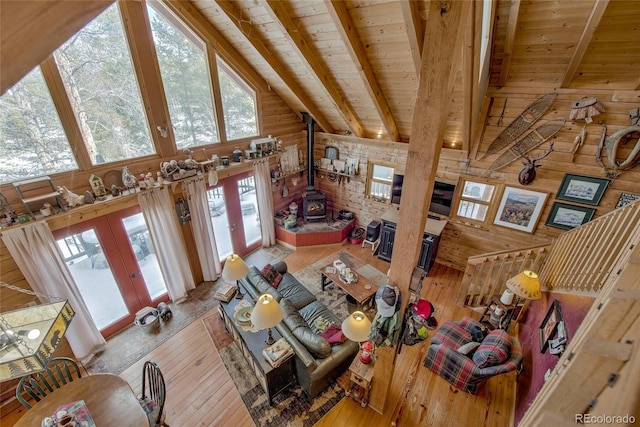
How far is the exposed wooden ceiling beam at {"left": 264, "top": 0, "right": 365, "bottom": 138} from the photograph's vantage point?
3309 mm

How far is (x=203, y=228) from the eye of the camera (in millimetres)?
5121

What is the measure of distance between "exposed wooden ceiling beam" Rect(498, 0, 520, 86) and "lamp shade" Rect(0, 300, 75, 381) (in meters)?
5.15

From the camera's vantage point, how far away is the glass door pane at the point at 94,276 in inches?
145

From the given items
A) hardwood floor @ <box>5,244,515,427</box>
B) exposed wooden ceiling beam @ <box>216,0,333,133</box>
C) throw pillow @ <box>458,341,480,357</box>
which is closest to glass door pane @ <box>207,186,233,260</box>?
hardwood floor @ <box>5,244,515,427</box>

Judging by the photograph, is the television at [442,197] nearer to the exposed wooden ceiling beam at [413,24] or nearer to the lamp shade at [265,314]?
the exposed wooden ceiling beam at [413,24]

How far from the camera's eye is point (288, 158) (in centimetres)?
671

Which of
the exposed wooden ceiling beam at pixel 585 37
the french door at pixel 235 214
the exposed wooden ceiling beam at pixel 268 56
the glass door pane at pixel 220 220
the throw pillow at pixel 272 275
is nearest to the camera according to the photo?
the exposed wooden ceiling beam at pixel 585 37

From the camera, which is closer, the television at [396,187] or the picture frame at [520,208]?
the picture frame at [520,208]

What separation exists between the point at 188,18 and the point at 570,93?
5905 millimetres

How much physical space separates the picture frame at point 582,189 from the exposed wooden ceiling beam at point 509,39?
1.98 meters

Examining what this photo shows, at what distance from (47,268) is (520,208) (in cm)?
739

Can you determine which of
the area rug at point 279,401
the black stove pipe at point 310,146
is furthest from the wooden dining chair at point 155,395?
the black stove pipe at point 310,146

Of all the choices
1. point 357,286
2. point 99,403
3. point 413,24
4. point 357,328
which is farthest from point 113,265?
point 413,24

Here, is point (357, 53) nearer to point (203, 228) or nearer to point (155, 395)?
point (203, 228)
